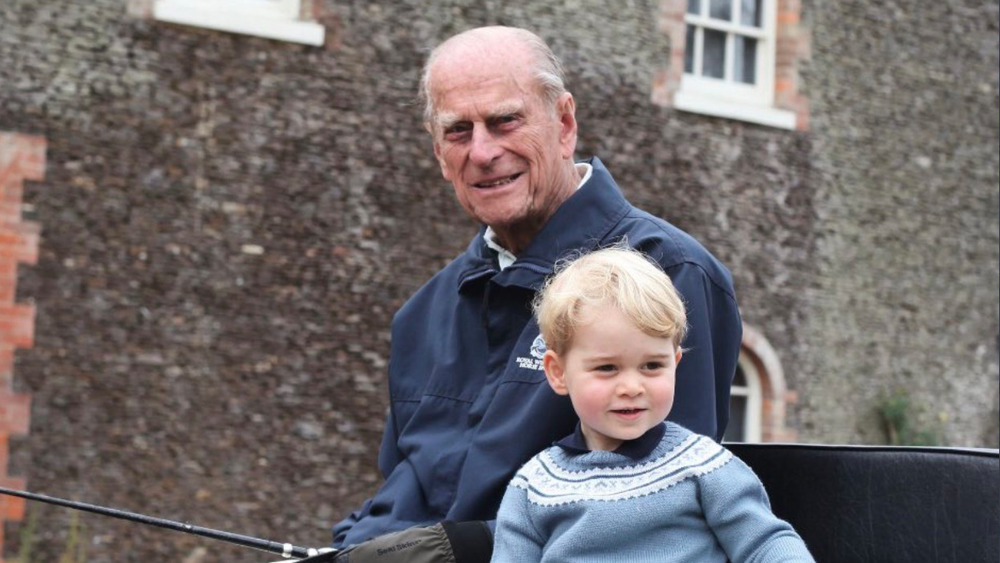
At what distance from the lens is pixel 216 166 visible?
10.9 metres

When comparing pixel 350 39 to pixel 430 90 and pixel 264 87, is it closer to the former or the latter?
pixel 264 87

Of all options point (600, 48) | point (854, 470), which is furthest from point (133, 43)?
point (854, 470)

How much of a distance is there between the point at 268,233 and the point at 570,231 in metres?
7.51

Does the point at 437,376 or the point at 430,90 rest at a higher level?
the point at 430,90

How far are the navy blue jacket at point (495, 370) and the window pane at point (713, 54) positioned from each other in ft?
32.4

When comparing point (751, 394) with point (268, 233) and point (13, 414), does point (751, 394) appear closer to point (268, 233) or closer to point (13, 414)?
point (268, 233)

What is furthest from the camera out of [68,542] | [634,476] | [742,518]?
[68,542]

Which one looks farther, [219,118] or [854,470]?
[219,118]

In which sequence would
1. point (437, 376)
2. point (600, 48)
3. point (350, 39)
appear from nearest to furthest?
point (437, 376) < point (350, 39) < point (600, 48)

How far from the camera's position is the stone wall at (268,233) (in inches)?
412

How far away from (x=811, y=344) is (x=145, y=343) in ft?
18.1

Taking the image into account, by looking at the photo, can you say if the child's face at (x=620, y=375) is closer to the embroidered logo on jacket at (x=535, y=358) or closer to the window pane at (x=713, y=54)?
the embroidered logo on jacket at (x=535, y=358)

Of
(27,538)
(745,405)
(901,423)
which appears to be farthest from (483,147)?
(901,423)

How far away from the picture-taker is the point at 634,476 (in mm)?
3033
